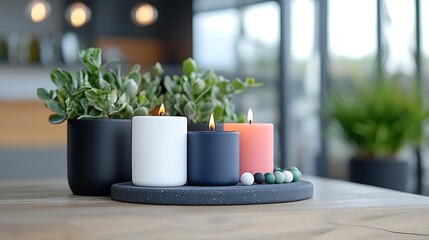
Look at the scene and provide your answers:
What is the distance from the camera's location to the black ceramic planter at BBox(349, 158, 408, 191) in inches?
182

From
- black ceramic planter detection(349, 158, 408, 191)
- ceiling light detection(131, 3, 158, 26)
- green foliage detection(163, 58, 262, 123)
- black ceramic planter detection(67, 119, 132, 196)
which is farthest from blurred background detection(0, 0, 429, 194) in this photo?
black ceramic planter detection(67, 119, 132, 196)

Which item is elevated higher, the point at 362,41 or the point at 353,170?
the point at 362,41

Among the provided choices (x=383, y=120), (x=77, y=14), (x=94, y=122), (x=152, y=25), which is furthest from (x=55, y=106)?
(x=152, y=25)

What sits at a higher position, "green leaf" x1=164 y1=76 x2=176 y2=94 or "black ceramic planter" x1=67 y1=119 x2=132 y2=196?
"green leaf" x1=164 y1=76 x2=176 y2=94

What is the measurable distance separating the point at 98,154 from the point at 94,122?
0.07 m

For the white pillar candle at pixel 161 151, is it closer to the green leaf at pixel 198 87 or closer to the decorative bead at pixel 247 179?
the decorative bead at pixel 247 179

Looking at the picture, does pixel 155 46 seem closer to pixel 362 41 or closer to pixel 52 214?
pixel 362 41

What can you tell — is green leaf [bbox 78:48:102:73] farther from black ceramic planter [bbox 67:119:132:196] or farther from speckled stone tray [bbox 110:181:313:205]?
speckled stone tray [bbox 110:181:313:205]

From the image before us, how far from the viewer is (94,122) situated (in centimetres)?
151

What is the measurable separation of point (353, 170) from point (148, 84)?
3303 mm

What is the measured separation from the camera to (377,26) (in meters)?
5.86

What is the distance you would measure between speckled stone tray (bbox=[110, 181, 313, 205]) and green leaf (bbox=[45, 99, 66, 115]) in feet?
0.97

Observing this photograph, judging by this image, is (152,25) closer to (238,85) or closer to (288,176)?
(238,85)

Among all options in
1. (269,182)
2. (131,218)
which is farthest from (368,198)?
(131,218)
